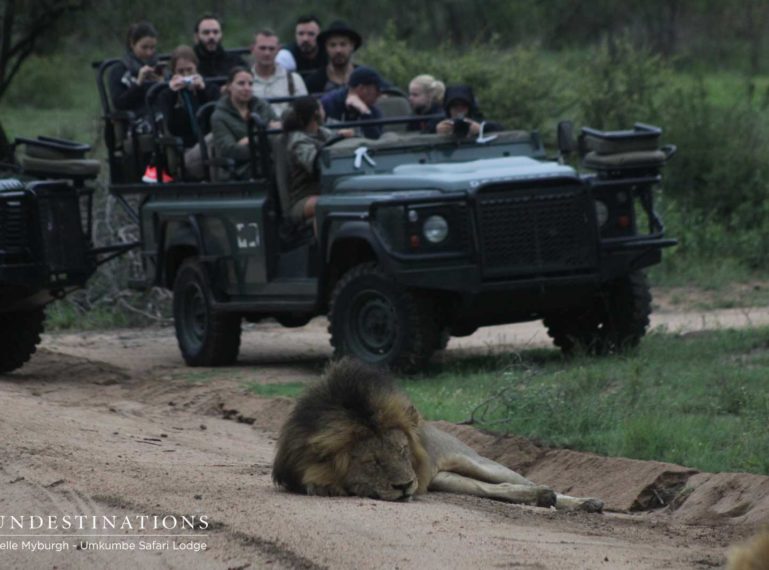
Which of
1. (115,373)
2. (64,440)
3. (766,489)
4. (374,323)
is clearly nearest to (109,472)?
(64,440)

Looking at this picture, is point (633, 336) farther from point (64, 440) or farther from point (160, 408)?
point (64, 440)

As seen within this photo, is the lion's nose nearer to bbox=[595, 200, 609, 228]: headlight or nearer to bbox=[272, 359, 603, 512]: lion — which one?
bbox=[272, 359, 603, 512]: lion

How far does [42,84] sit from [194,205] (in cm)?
1750

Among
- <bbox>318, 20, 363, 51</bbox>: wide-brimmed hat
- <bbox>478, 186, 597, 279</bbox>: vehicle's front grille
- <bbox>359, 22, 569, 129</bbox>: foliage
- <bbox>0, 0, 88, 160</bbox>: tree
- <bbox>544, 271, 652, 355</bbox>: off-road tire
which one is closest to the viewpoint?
<bbox>478, 186, 597, 279</bbox>: vehicle's front grille

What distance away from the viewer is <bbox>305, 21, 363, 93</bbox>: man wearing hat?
1353cm

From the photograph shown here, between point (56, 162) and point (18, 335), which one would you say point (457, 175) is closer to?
point (56, 162)

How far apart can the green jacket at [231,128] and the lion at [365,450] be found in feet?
17.5

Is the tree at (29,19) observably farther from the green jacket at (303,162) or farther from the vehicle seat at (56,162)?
the green jacket at (303,162)

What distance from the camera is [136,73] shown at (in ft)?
44.9

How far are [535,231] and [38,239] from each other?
3.36m

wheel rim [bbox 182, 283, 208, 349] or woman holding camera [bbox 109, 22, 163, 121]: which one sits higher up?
woman holding camera [bbox 109, 22, 163, 121]

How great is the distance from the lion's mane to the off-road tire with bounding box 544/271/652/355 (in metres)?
4.56

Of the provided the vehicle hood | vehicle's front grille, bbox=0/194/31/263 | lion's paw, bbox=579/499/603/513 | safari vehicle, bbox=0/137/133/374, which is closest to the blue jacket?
the vehicle hood

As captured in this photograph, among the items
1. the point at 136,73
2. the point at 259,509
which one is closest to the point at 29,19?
the point at 136,73
